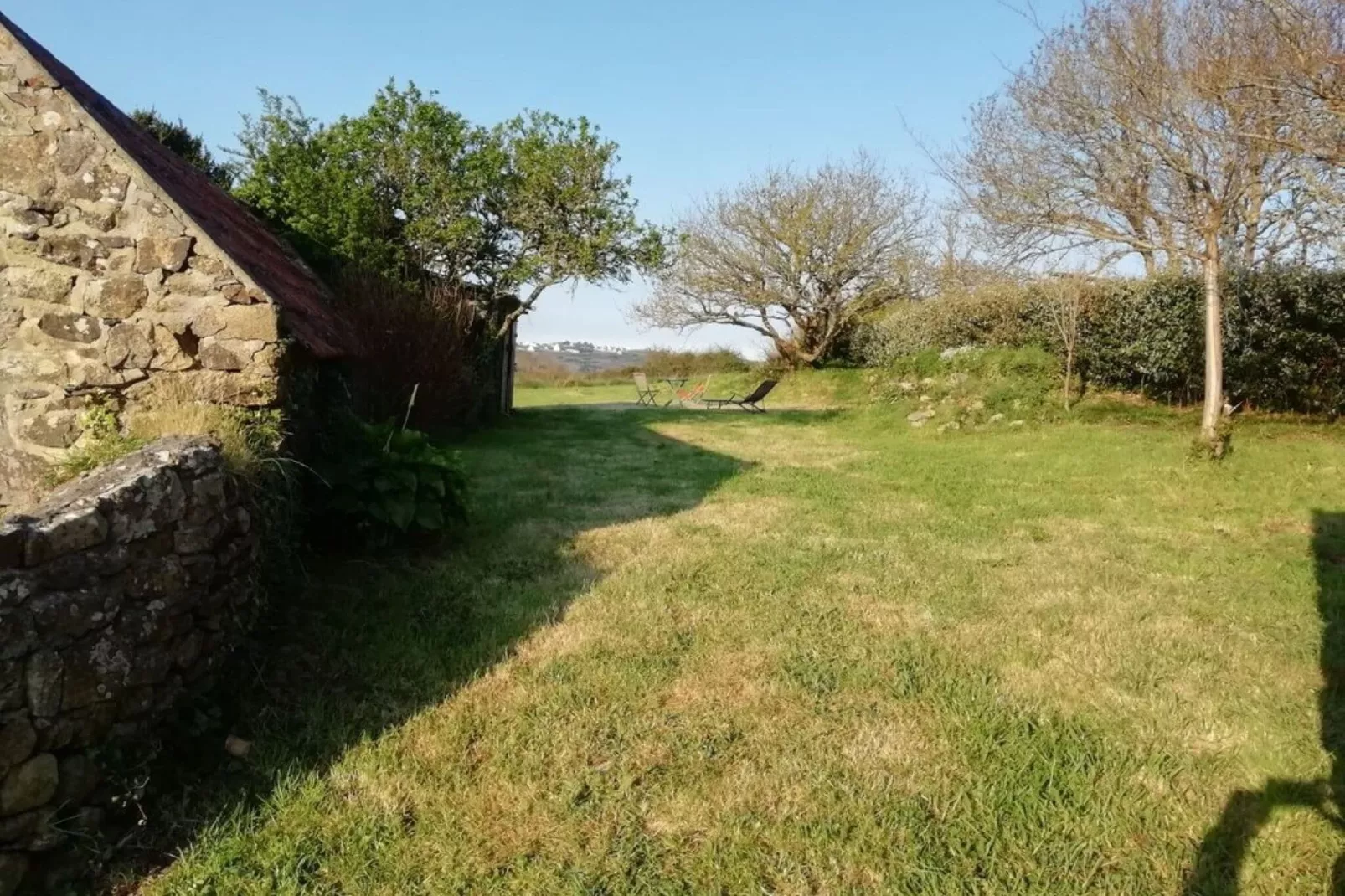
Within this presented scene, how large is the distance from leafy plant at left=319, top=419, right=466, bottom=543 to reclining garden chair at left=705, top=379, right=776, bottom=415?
14252 millimetres

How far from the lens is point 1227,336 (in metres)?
12.4

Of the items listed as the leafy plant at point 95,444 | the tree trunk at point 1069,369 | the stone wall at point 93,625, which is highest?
the tree trunk at point 1069,369

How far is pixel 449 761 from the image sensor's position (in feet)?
10.9

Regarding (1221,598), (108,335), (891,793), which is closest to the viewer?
Result: (891,793)

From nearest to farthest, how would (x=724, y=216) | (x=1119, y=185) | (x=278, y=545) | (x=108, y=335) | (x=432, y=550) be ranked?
(x=278, y=545) → (x=108, y=335) → (x=432, y=550) → (x=1119, y=185) → (x=724, y=216)

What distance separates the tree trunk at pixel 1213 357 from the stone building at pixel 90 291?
1068cm

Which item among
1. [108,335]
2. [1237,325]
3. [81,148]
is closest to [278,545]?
[108,335]

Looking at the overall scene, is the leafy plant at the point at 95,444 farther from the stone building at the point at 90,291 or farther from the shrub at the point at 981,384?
the shrub at the point at 981,384

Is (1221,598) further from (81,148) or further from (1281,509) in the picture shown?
(81,148)

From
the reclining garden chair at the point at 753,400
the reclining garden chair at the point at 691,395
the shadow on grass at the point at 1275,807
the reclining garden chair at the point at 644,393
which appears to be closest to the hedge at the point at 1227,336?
the reclining garden chair at the point at 753,400

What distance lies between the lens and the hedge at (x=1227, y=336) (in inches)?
463

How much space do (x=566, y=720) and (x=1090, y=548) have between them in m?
5.13

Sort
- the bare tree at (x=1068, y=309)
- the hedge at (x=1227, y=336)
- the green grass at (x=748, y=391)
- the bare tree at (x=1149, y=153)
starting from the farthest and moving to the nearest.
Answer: the green grass at (x=748, y=391)
the bare tree at (x=1068, y=309)
the hedge at (x=1227, y=336)
the bare tree at (x=1149, y=153)

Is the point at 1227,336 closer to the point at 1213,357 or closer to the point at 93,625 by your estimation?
the point at 1213,357
